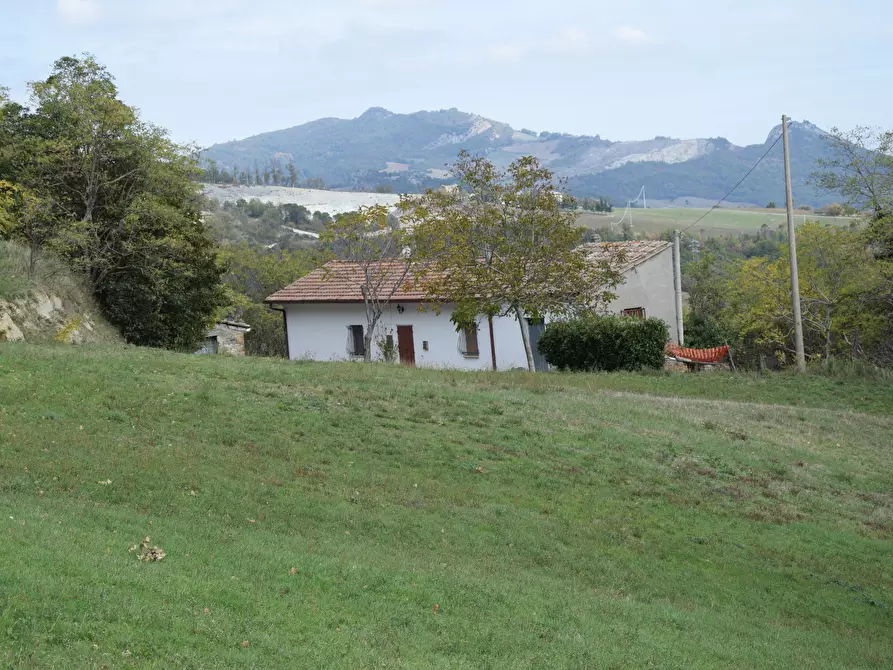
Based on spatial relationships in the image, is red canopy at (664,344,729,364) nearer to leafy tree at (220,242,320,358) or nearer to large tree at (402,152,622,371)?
large tree at (402,152,622,371)

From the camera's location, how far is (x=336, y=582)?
7699 mm

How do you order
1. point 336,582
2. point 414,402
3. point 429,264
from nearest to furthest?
point 336,582 → point 414,402 → point 429,264

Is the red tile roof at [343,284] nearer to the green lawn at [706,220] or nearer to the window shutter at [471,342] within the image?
the window shutter at [471,342]

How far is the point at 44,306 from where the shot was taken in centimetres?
2352

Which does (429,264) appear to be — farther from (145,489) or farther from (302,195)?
(302,195)

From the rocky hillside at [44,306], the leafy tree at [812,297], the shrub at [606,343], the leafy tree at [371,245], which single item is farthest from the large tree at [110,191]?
the leafy tree at [812,297]

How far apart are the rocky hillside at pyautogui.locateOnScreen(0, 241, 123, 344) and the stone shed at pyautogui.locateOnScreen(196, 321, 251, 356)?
14367 mm

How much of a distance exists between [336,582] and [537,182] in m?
26.2

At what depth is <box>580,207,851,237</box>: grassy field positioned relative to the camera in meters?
126

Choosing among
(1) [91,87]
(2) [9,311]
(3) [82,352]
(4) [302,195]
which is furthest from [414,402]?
(4) [302,195]

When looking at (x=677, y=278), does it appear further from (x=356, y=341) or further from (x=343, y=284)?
(x=343, y=284)

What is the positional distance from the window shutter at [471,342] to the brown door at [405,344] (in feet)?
8.12

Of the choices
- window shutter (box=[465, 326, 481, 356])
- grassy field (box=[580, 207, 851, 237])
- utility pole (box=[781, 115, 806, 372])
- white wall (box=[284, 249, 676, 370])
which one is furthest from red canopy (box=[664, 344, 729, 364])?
grassy field (box=[580, 207, 851, 237])

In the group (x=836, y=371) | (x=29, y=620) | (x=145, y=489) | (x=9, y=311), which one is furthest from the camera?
(x=836, y=371)
